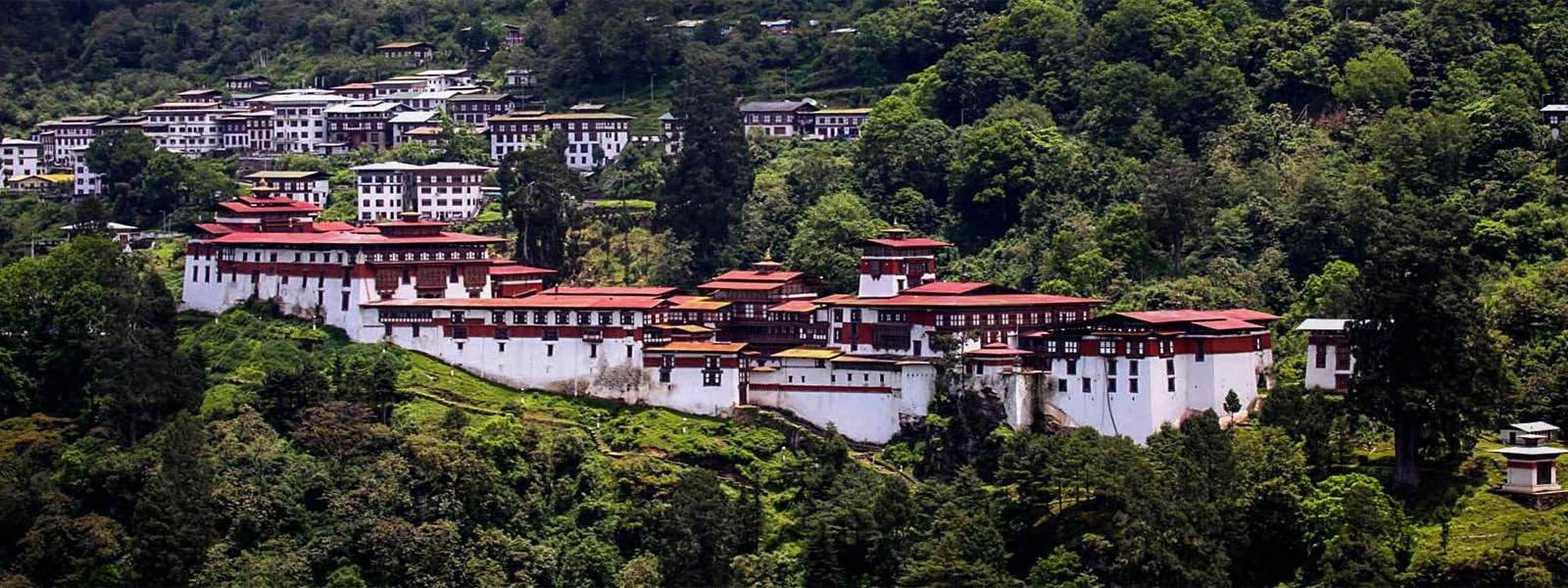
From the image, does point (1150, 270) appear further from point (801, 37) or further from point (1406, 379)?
point (801, 37)

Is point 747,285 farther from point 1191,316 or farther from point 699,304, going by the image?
point 1191,316

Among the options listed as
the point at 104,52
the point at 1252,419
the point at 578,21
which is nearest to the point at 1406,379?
the point at 1252,419

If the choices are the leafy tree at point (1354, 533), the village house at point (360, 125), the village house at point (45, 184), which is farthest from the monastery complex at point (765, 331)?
the village house at point (360, 125)

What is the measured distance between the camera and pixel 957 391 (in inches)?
3127

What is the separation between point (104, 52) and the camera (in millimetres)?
143875

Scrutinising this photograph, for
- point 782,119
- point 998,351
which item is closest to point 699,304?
point 998,351

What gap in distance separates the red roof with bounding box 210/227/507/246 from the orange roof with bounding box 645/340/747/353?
9.37 metres

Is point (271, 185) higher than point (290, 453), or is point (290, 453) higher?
point (271, 185)

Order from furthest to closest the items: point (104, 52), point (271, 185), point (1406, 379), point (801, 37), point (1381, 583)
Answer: point (104, 52)
point (801, 37)
point (271, 185)
point (1406, 379)
point (1381, 583)

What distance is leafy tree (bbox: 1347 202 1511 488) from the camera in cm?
7025

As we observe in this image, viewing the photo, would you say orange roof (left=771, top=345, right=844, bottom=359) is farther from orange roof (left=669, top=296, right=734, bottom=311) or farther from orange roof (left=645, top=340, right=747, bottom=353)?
orange roof (left=669, top=296, right=734, bottom=311)

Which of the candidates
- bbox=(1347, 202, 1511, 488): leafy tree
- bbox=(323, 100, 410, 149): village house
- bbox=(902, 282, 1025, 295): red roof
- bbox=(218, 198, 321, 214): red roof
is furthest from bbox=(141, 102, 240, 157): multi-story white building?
bbox=(1347, 202, 1511, 488): leafy tree

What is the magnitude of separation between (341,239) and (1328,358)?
33.9m

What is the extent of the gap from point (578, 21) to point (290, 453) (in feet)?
167
